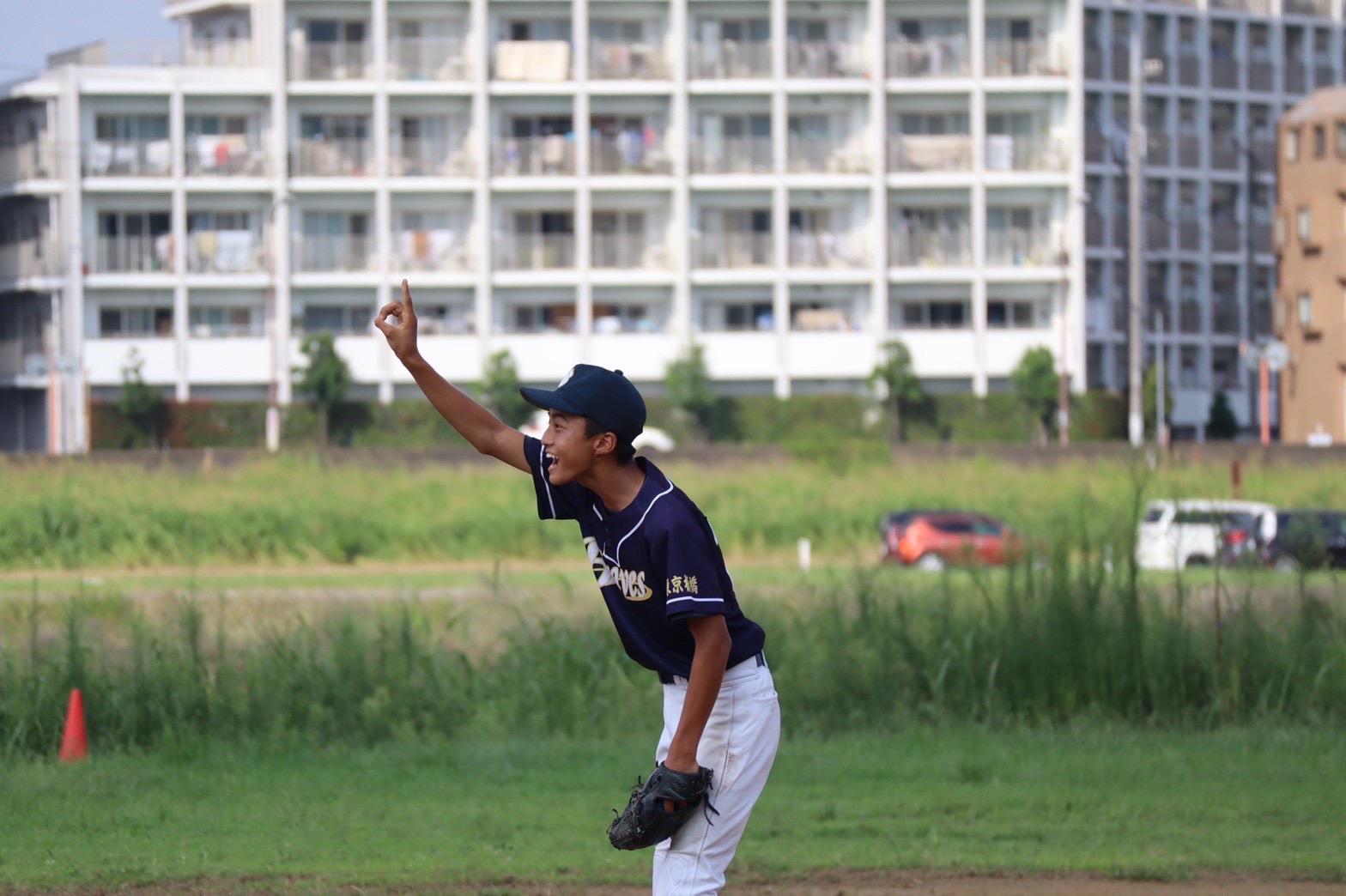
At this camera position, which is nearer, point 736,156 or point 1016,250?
point 736,156

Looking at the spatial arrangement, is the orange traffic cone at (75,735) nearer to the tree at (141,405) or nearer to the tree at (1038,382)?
the tree at (141,405)

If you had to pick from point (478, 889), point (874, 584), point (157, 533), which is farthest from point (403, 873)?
point (157, 533)

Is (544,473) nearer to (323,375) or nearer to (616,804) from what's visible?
(616,804)

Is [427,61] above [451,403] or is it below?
Result: above

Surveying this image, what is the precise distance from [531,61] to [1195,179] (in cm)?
3589

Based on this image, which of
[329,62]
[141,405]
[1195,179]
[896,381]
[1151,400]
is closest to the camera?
[141,405]

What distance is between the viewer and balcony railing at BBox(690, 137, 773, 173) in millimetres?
62594

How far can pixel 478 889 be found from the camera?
8.42 m

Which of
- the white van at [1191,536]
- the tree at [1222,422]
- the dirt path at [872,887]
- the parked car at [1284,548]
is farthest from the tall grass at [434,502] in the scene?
the tree at [1222,422]

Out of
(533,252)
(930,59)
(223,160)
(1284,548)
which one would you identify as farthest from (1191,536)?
(223,160)

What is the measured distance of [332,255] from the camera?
203 feet

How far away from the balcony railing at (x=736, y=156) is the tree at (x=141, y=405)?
819 inches

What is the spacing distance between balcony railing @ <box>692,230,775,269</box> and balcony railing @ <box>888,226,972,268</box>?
463 cm

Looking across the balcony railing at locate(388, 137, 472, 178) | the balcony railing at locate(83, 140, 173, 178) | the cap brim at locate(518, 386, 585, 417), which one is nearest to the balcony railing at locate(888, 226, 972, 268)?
the balcony railing at locate(388, 137, 472, 178)
